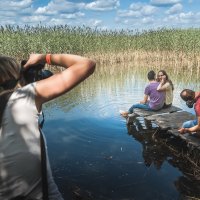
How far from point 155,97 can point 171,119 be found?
0.98 m

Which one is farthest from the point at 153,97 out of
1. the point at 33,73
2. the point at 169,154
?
the point at 33,73

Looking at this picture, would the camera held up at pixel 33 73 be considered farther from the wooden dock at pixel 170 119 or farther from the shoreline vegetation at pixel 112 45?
the shoreline vegetation at pixel 112 45

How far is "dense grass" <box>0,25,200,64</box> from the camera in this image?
20.3m

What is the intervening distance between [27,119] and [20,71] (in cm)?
27

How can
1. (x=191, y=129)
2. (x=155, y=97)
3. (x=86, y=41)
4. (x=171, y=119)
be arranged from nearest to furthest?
1. (x=191, y=129)
2. (x=171, y=119)
3. (x=155, y=97)
4. (x=86, y=41)

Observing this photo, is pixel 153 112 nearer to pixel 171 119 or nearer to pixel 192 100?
pixel 171 119

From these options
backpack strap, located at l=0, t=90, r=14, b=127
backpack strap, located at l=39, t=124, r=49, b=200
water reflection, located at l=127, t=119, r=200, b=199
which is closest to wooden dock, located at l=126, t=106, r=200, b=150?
water reflection, located at l=127, t=119, r=200, b=199

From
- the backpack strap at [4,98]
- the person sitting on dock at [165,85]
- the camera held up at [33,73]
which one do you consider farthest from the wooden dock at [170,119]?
the backpack strap at [4,98]

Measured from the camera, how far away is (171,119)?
323 inches

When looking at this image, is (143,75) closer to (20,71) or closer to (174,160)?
(174,160)

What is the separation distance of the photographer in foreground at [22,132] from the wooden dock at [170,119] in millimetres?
4966

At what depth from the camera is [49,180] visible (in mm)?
1680

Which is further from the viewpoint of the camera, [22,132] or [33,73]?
[33,73]

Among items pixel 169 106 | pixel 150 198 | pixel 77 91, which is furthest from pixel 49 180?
pixel 77 91
